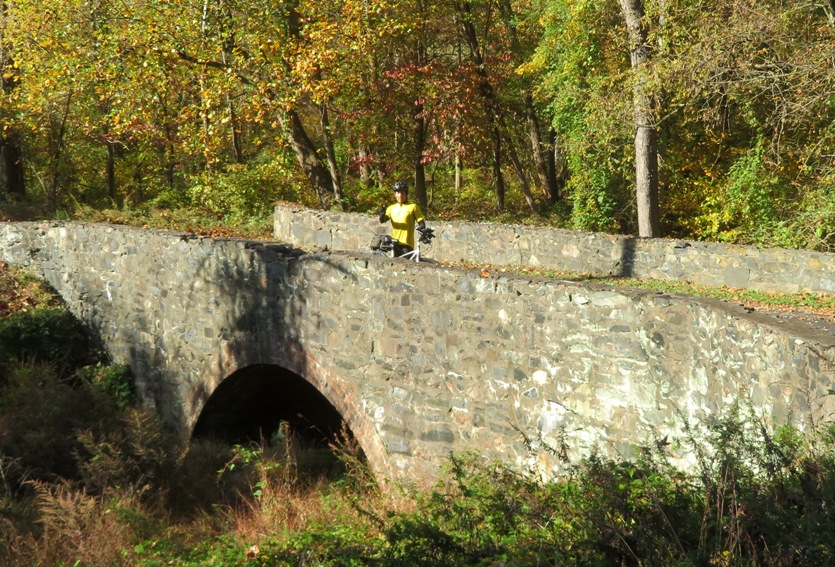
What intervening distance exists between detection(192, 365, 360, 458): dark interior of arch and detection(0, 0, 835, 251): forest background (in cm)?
793

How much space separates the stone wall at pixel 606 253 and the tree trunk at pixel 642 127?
319 cm

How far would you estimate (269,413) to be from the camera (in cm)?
1369

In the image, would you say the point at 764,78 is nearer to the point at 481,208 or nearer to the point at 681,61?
the point at 681,61

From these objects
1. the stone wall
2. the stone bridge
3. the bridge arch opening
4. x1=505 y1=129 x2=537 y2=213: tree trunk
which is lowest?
the bridge arch opening

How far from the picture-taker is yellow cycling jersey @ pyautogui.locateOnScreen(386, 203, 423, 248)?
11828mm

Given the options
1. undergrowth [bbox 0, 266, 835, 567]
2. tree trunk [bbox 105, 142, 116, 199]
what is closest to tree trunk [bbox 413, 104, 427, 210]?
tree trunk [bbox 105, 142, 116, 199]

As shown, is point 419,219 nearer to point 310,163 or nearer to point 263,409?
point 263,409

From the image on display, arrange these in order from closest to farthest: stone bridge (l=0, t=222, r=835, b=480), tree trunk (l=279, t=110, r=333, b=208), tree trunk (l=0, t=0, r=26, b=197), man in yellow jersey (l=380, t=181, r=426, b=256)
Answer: stone bridge (l=0, t=222, r=835, b=480) < man in yellow jersey (l=380, t=181, r=426, b=256) < tree trunk (l=279, t=110, r=333, b=208) < tree trunk (l=0, t=0, r=26, b=197)

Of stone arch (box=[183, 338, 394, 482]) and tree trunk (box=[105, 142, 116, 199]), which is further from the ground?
tree trunk (box=[105, 142, 116, 199])

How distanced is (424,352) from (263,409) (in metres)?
4.96

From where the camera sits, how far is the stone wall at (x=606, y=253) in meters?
12.0

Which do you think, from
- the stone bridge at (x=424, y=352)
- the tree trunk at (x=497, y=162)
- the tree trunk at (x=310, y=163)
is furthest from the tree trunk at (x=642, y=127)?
the tree trunk at (x=310, y=163)

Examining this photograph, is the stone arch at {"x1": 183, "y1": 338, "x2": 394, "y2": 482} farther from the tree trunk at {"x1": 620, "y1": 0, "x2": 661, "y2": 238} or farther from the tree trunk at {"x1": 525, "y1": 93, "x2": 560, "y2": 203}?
the tree trunk at {"x1": 525, "y1": 93, "x2": 560, "y2": 203}

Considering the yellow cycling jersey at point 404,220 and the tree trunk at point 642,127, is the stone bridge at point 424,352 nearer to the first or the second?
the yellow cycling jersey at point 404,220
